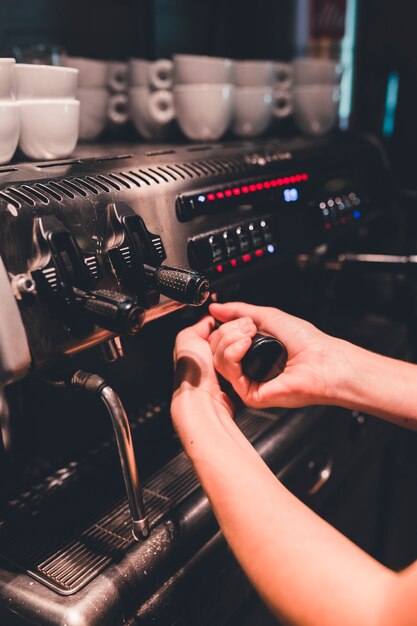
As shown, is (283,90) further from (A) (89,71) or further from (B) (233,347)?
(B) (233,347)

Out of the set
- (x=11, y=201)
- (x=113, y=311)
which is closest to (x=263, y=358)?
(x=113, y=311)

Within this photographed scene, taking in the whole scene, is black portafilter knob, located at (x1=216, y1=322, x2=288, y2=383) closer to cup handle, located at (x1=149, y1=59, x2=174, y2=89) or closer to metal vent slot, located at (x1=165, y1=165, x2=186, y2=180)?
metal vent slot, located at (x1=165, y1=165, x2=186, y2=180)

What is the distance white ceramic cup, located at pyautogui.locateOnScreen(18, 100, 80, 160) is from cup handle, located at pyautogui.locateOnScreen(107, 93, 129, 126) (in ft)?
1.38

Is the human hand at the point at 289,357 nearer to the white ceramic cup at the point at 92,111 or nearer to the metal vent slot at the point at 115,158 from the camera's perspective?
the metal vent slot at the point at 115,158

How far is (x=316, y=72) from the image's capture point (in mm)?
1283

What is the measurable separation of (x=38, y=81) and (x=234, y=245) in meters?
0.31

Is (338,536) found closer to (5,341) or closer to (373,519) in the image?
(5,341)

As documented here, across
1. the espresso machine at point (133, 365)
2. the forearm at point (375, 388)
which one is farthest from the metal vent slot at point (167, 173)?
the forearm at point (375, 388)

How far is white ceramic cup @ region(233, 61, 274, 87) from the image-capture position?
1.14m

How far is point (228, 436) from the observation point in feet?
1.99

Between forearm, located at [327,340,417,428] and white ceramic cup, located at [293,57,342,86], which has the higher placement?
white ceramic cup, located at [293,57,342,86]

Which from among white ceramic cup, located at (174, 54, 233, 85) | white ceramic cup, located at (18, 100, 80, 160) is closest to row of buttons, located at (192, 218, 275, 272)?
white ceramic cup, located at (18, 100, 80, 160)

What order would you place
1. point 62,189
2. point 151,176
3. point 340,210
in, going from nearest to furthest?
point 62,189 < point 151,176 < point 340,210

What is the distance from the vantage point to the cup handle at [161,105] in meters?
1.08
